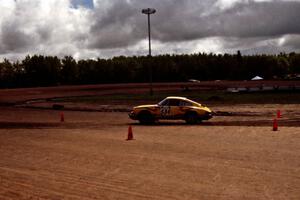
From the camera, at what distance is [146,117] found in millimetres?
22312

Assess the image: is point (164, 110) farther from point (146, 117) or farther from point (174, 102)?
point (146, 117)

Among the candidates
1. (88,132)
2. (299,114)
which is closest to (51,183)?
(88,132)

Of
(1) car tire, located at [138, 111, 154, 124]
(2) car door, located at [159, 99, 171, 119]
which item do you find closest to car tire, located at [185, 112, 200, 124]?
(2) car door, located at [159, 99, 171, 119]

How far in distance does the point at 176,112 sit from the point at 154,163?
10077mm

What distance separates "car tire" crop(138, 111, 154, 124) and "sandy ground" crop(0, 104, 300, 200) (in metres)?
1.57

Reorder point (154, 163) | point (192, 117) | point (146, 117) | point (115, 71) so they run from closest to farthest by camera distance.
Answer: point (154, 163), point (192, 117), point (146, 117), point (115, 71)

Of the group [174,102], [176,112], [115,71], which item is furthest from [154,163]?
[115,71]

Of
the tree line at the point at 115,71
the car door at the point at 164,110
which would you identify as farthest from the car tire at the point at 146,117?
the tree line at the point at 115,71

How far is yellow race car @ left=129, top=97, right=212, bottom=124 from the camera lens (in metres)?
21.9

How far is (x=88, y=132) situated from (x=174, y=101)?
481 centimetres

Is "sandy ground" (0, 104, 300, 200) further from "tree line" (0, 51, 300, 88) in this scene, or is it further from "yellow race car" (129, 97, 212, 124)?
"tree line" (0, 51, 300, 88)

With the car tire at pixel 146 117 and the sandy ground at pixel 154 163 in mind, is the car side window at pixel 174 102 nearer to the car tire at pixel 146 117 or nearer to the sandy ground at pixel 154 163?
the car tire at pixel 146 117

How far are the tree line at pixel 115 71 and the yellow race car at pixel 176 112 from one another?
79442mm

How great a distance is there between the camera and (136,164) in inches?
470
